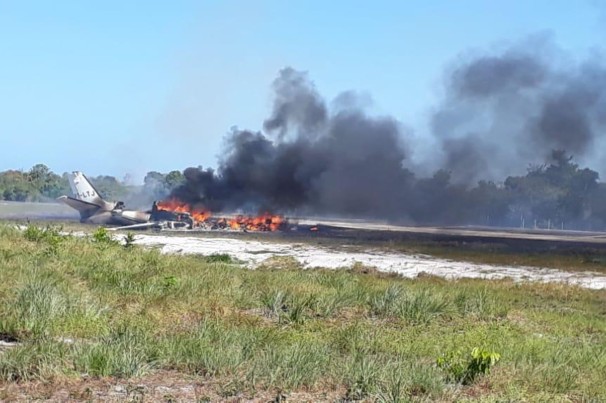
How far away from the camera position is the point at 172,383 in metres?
7.77

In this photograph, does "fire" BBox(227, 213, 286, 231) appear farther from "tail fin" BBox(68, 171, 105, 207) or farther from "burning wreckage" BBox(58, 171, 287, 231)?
"tail fin" BBox(68, 171, 105, 207)

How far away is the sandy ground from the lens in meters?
32.2

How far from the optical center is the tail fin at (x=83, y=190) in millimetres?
75875

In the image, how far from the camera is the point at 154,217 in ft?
227

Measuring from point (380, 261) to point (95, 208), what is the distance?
4431 centimetres

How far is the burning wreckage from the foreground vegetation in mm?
49464

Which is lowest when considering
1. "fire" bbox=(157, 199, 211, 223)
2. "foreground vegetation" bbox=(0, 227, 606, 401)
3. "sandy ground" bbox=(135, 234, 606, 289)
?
"sandy ground" bbox=(135, 234, 606, 289)

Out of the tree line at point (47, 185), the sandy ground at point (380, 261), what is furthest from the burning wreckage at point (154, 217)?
the tree line at point (47, 185)

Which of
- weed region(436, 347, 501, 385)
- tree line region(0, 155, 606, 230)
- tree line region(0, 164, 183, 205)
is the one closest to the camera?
weed region(436, 347, 501, 385)

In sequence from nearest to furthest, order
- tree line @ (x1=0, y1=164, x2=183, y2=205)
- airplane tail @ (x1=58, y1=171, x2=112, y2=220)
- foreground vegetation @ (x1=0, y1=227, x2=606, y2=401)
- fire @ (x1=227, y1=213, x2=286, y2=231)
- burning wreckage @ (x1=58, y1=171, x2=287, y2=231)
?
foreground vegetation @ (x1=0, y1=227, x2=606, y2=401) < burning wreckage @ (x1=58, y1=171, x2=287, y2=231) < fire @ (x1=227, y1=213, x2=286, y2=231) < airplane tail @ (x1=58, y1=171, x2=112, y2=220) < tree line @ (x1=0, y1=164, x2=183, y2=205)

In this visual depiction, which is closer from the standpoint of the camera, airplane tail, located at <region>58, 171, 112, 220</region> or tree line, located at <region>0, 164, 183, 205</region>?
airplane tail, located at <region>58, 171, 112, 220</region>

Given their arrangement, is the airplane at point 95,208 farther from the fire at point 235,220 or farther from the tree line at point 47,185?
the tree line at point 47,185

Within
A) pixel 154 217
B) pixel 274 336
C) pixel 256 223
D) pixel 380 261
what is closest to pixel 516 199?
pixel 256 223

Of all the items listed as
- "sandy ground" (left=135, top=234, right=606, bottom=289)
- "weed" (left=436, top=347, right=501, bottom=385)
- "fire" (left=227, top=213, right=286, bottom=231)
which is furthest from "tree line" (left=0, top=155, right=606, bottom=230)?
"weed" (left=436, top=347, right=501, bottom=385)
